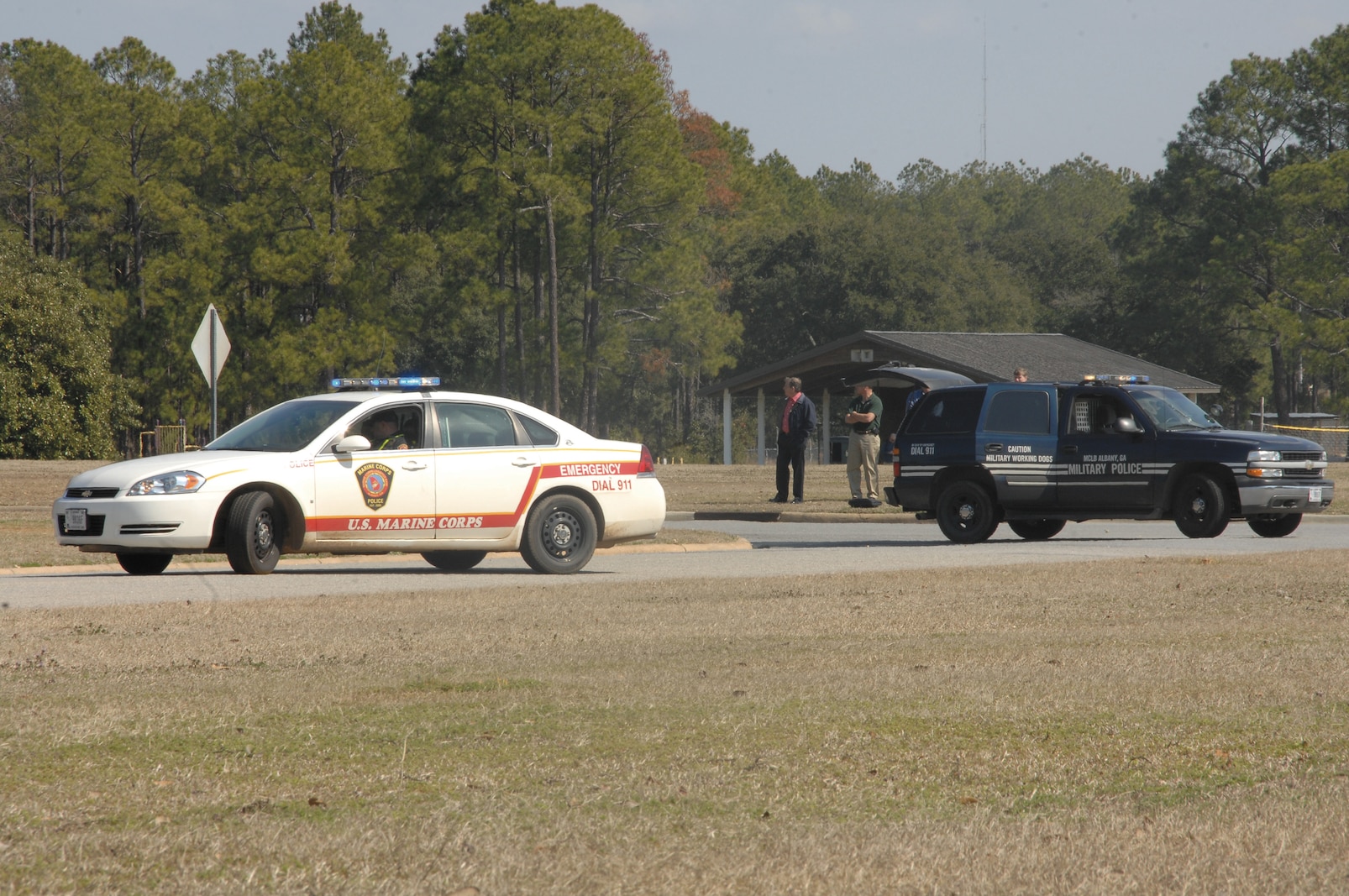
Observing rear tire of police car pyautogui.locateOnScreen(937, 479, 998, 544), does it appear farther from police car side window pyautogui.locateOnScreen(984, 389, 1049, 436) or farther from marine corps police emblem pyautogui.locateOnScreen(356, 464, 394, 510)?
marine corps police emblem pyautogui.locateOnScreen(356, 464, 394, 510)

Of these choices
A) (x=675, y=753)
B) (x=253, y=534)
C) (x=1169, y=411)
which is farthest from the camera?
(x=1169, y=411)

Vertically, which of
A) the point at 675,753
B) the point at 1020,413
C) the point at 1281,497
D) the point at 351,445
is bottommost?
the point at 675,753

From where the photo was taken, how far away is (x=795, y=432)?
925 inches

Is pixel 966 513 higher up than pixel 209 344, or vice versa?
pixel 209 344

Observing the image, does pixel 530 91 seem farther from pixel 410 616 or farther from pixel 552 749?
pixel 552 749

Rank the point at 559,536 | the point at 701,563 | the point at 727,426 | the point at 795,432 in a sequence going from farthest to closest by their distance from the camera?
the point at 727,426 → the point at 795,432 → the point at 701,563 → the point at 559,536

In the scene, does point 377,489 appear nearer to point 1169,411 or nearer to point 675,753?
point 675,753

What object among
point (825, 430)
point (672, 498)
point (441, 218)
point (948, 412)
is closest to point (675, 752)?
point (948, 412)

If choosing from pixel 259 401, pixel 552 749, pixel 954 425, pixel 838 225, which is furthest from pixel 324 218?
pixel 552 749

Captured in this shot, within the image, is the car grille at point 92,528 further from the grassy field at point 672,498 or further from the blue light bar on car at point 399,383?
the blue light bar on car at point 399,383

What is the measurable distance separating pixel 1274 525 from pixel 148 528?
522 inches

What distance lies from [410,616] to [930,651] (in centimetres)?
360

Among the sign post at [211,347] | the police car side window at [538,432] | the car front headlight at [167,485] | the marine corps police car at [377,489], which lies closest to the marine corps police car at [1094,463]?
the marine corps police car at [377,489]

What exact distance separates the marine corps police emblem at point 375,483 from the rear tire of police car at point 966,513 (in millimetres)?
7521
